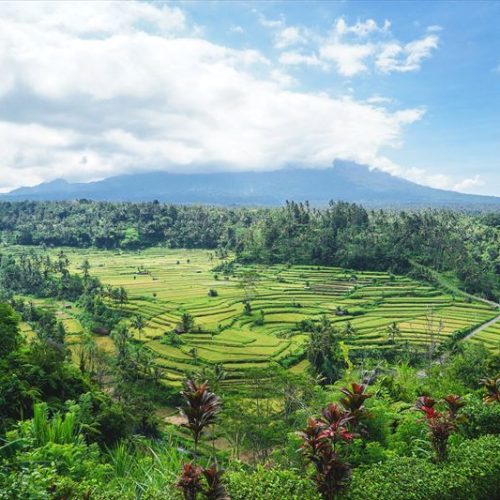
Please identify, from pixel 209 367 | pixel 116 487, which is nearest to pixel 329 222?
pixel 209 367

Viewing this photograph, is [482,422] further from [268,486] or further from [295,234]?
[295,234]

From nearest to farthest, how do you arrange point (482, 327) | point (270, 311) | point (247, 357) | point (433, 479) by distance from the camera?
point (433, 479) → point (247, 357) → point (482, 327) → point (270, 311)

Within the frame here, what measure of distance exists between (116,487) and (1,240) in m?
111

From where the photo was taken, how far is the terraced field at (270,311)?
37125mm

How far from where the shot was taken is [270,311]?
49375mm

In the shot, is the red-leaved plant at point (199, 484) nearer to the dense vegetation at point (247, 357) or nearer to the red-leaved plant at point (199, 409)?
the dense vegetation at point (247, 357)

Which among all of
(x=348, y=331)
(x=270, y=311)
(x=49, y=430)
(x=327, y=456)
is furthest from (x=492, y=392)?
(x=270, y=311)

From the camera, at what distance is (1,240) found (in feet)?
334

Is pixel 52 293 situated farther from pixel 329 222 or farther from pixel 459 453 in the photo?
pixel 459 453

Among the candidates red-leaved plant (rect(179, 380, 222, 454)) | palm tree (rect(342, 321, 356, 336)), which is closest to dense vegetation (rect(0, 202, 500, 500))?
red-leaved plant (rect(179, 380, 222, 454))

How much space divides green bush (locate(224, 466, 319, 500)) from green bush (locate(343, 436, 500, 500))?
554 millimetres

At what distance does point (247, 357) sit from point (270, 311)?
46.5 feet

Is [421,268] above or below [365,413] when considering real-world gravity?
below

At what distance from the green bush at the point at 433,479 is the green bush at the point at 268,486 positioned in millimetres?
554
